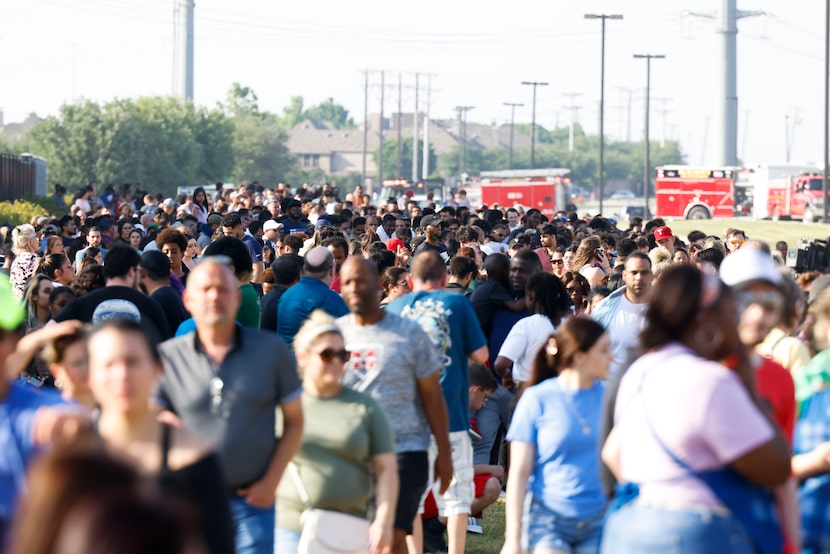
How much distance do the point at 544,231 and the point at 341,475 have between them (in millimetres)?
13317

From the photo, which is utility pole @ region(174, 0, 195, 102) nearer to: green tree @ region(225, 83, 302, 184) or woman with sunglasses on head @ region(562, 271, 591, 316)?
green tree @ region(225, 83, 302, 184)

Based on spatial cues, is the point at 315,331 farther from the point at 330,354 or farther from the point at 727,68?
the point at 727,68

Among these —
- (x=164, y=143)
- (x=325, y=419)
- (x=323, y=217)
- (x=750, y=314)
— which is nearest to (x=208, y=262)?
(x=325, y=419)

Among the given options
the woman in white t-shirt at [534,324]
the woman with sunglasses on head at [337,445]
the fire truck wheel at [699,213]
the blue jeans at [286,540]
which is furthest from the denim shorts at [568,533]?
the fire truck wheel at [699,213]

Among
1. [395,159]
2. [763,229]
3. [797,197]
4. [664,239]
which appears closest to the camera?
[664,239]

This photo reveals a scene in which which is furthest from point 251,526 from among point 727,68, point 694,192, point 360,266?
point 727,68

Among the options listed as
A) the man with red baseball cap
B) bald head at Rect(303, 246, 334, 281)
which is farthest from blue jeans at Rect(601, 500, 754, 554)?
the man with red baseball cap

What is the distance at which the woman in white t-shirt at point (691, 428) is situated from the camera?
4.50 meters

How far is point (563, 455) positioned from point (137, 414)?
8.52 feet

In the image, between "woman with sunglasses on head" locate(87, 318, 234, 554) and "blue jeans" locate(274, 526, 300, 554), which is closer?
"woman with sunglasses on head" locate(87, 318, 234, 554)

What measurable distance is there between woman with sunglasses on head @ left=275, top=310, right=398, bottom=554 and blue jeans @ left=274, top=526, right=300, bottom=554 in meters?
0.15

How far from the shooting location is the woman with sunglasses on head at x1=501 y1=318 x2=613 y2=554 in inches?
263

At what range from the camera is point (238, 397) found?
595 centimetres

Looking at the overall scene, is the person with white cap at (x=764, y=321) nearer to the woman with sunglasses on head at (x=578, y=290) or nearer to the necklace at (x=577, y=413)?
the necklace at (x=577, y=413)
